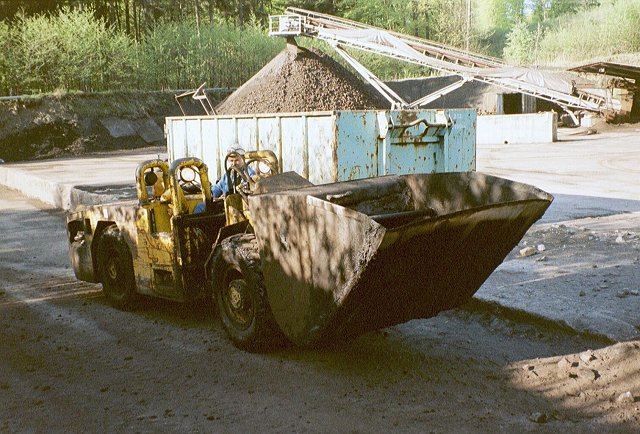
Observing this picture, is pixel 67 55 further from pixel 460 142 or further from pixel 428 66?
pixel 460 142

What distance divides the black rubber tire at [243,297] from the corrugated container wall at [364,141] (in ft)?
17.7

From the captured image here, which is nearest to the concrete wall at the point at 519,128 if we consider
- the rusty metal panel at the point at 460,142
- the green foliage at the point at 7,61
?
the rusty metal panel at the point at 460,142

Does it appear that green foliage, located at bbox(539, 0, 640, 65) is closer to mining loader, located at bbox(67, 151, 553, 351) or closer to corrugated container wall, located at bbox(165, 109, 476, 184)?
corrugated container wall, located at bbox(165, 109, 476, 184)

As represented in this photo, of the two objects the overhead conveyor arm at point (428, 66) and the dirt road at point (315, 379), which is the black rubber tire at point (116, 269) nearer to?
the dirt road at point (315, 379)

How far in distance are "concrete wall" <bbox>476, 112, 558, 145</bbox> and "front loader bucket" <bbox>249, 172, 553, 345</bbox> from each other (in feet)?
81.7

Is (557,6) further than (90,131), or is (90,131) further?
(557,6)

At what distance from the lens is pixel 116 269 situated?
737cm

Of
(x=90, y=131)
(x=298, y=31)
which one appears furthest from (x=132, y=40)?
(x=298, y=31)

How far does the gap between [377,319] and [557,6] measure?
323 feet

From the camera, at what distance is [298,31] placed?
29.0m

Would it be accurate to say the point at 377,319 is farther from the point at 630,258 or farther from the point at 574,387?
the point at 630,258

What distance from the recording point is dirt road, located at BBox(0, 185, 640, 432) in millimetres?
4387

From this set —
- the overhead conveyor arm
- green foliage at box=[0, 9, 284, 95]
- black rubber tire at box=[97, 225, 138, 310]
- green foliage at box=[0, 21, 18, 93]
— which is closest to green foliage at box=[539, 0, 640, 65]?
the overhead conveyor arm

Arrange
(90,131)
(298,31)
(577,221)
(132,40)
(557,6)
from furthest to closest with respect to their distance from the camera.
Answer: (557,6) → (132,40) → (90,131) → (298,31) → (577,221)
